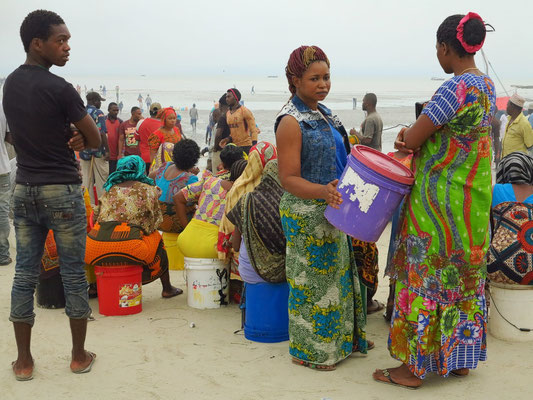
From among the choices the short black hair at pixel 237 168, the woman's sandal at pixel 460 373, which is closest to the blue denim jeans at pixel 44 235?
the short black hair at pixel 237 168

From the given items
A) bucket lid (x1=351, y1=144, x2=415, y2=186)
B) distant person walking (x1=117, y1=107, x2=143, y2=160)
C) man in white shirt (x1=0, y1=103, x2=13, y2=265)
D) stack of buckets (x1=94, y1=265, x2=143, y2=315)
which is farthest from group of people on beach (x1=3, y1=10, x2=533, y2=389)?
distant person walking (x1=117, y1=107, x2=143, y2=160)

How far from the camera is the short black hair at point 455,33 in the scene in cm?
359

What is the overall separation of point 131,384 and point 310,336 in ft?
3.78

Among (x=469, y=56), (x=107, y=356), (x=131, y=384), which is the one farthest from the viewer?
(x=107, y=356)

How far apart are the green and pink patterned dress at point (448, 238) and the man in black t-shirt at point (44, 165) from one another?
196 cm

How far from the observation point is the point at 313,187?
12.3 ft

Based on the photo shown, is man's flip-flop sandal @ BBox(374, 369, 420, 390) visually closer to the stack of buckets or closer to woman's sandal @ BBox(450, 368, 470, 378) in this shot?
woman's sandal @ BBox(450, 368, 470, 378)

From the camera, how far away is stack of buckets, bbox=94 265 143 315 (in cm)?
520

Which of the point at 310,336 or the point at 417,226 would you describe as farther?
the point at 310,336

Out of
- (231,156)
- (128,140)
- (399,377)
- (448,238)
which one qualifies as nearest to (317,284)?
(399,377)

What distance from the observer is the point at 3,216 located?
7168mm

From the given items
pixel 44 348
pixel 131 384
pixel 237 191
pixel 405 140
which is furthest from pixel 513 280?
pixel 44 348

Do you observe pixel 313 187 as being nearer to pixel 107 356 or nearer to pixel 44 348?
pixel 107 356

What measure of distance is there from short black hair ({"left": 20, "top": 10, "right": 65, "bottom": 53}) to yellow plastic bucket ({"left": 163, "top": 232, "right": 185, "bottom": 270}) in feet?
10.3
